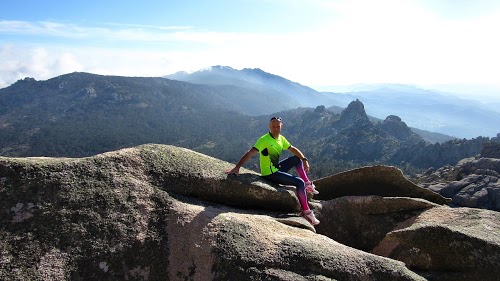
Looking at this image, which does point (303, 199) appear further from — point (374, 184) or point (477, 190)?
point (477, 190)

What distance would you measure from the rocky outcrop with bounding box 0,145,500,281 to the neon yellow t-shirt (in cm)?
97

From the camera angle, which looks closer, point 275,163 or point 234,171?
point 234,171

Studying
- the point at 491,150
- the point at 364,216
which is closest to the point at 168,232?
the point at 364,216

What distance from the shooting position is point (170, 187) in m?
15.5

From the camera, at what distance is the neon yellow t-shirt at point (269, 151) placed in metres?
17.4

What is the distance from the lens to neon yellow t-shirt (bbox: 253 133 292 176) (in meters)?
17.4

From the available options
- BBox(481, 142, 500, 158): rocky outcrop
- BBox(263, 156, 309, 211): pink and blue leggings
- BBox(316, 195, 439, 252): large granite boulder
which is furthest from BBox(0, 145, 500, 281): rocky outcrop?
BBox(481, 142, 500, 158): rocky outcrop

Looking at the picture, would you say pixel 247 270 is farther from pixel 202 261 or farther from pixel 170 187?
pixel 170 187

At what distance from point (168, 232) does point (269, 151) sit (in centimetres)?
634

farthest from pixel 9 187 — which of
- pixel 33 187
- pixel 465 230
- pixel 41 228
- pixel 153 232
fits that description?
pixel 465 230

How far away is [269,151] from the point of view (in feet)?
58.3

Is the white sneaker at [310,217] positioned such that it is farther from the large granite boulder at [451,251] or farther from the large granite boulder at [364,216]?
the large granite boulder at [451,251]

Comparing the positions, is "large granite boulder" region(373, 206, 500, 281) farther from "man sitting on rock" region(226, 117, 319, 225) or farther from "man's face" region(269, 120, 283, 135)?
"man's face" region(269, 120, 283, 135)

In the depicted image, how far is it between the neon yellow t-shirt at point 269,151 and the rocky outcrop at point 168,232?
0.97 m
